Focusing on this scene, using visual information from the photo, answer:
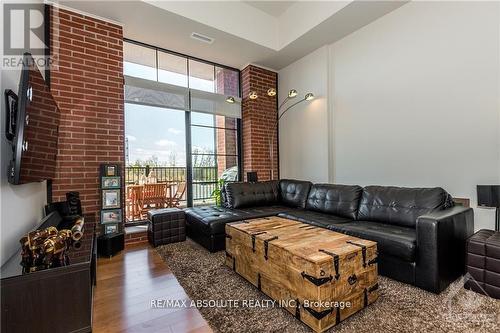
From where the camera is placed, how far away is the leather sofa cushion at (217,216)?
2.90 meters

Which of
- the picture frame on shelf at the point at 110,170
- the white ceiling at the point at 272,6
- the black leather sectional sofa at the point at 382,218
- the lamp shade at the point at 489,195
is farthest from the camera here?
the white ceiling at the point at 272,6

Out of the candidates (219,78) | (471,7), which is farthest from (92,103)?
(471,7)

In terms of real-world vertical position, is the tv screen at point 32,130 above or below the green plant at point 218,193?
above

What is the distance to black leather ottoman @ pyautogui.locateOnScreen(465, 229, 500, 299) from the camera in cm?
178

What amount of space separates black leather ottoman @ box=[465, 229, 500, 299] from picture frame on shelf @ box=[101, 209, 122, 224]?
3615mm

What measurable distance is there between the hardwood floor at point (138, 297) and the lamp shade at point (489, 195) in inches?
104

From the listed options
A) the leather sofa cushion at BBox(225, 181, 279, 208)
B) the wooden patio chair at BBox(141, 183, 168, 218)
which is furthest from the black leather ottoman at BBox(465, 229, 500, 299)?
the wooden patio chair at BBox(141, 183, 168, 218)

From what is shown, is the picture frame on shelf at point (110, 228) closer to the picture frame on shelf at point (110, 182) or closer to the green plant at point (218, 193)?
the picture frame on shelf at point (110, 182)

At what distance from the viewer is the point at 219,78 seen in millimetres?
4645

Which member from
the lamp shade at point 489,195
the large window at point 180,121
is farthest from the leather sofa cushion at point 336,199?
the large window at point 180,121

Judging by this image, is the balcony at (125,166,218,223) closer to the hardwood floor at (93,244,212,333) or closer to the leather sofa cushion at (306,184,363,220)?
the hardwood floor at (93,244,212,333)

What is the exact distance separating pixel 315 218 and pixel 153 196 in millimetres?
2945

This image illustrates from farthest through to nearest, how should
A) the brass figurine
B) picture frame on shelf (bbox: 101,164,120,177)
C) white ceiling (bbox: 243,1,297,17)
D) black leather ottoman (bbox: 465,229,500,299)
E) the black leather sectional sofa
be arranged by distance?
white ceiling (bbox: 243,1,297,17) < picture frame on shelf (bbox: 101,164,120,177) < the black leather sectional sofa < black leather ottoman (bbox: 465,229,500,299) < the brass figurine

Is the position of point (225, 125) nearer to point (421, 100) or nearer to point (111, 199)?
point (111, 199)
